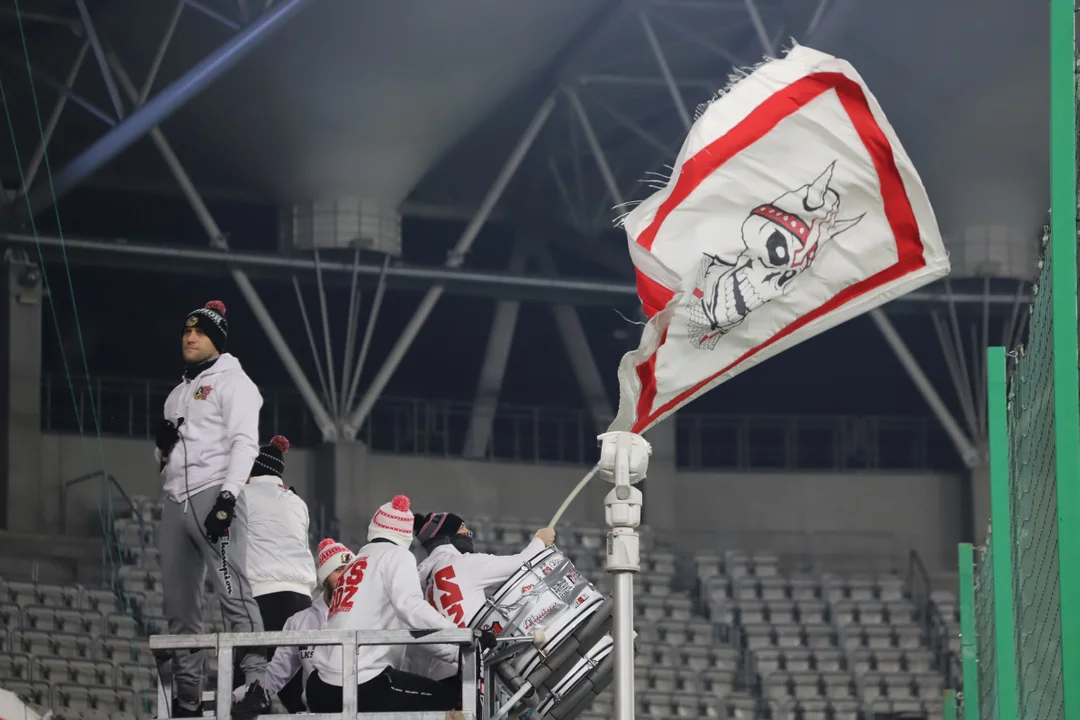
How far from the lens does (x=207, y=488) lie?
26.2ft

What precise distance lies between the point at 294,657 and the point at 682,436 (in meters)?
23.7

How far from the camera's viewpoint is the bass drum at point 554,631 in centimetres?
762

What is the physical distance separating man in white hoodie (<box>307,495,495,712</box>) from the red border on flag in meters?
1.71

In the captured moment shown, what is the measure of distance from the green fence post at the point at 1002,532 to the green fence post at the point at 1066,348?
3.47 metres

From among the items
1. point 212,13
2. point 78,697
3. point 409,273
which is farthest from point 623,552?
point 409,273

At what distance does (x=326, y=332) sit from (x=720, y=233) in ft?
64.1

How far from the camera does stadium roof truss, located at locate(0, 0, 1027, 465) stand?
23.6 m

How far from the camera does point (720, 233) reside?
6844 mm

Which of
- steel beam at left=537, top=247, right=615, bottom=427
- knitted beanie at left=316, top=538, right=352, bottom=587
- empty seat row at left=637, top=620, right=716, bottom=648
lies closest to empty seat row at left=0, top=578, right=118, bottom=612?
empty seat row at left=637, top=620, right=716, bottom=648

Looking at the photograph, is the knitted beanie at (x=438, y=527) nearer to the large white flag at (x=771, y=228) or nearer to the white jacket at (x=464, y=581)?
the white jacket at (x=464, y=581)

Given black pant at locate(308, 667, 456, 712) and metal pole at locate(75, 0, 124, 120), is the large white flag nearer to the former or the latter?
black pant at locate(308, 667, 456, 712)

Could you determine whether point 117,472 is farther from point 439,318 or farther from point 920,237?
point 920,237

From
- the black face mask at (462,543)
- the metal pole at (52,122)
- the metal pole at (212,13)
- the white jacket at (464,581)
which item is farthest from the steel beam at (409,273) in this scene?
the white jacket at (464,581)

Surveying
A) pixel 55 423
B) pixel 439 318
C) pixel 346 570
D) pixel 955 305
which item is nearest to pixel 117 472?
pixel 55 423
